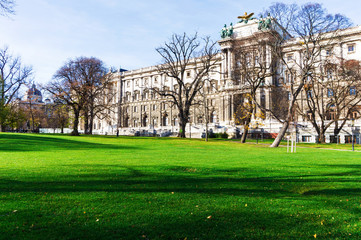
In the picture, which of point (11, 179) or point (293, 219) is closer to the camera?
point (293, 219)

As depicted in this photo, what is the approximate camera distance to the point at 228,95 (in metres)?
64.9

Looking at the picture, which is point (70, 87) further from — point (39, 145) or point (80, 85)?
point (39, 145)

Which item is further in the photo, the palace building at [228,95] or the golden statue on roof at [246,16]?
the golden statue on roof at [246,16]

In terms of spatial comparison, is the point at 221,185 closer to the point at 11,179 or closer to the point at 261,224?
the point at 261,224

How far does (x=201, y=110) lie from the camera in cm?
7881

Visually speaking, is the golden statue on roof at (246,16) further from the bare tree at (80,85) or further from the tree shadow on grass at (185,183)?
the tree shadow on grass at (185,183)

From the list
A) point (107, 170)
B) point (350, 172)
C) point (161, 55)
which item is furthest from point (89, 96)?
point (350, 172)

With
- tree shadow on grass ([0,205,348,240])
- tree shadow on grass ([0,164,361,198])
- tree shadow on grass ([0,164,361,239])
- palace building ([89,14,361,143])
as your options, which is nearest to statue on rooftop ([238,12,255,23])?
palace building ([89,14,361,143])

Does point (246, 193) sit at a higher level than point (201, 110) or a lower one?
lower

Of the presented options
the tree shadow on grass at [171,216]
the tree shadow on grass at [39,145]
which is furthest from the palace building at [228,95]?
the tree shadow on grass at [171,216]

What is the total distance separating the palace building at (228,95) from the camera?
1839 inches

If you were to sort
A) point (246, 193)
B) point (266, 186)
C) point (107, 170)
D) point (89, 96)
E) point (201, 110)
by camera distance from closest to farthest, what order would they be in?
point (246, 193) → point (266, 186) → point (107, 170) → point (89, 96) → point (201, 110)

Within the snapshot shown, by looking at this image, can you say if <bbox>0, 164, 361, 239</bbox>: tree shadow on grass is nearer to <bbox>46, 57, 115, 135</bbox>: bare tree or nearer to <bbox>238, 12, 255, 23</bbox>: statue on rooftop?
<bbox>46, 57, 115, 135</bbox>: bare tree

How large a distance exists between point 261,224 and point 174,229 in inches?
58.1
